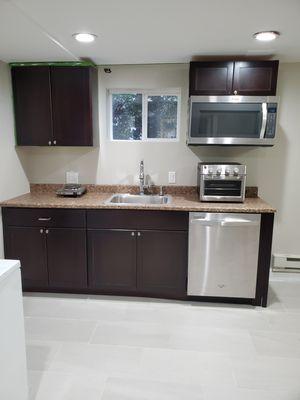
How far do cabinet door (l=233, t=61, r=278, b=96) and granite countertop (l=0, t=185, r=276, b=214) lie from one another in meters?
0.99

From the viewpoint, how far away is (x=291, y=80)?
287 cm

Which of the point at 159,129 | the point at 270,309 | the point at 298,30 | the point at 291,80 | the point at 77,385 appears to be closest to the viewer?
the point at 77,385

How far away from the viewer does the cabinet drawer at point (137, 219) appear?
2607 mm

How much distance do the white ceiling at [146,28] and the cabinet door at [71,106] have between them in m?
0.16

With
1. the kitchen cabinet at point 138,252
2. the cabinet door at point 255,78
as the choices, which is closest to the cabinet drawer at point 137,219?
the kitchen cabinet at point 138,252

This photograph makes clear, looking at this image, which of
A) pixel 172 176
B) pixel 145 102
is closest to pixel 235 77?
pixel 145 102

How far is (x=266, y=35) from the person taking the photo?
82.0 inches

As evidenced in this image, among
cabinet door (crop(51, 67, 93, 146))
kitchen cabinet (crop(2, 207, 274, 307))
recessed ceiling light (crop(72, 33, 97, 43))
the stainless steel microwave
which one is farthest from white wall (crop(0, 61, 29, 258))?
the stainless steel microwave

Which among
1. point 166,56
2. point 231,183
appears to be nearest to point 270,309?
point 231,183

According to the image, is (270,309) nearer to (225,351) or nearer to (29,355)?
(225,351)

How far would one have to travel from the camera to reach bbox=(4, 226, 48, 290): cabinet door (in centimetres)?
275

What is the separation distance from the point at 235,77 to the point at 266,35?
1.78ft

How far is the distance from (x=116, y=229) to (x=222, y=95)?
152 cm

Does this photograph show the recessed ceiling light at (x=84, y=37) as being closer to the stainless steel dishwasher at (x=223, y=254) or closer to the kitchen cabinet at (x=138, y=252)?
the kitchen cabinet at (x=138, y=252)
